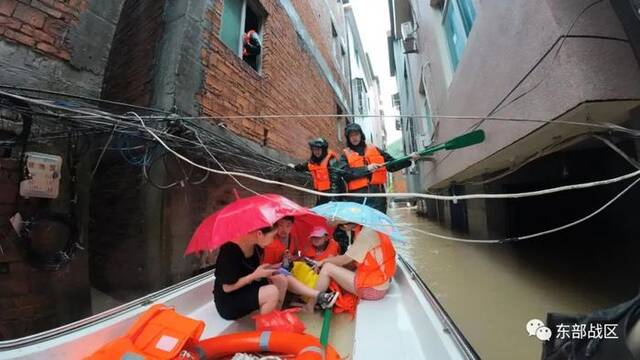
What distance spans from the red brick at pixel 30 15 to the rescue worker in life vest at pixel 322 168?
3106 mm

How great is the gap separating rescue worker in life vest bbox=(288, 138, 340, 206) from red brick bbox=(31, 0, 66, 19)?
3033 millimetres

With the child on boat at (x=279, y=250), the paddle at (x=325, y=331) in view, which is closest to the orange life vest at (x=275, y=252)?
the child on boat at (x=279, y=250)

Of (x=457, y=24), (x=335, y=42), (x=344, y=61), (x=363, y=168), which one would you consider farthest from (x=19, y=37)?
(x=344, y=61)

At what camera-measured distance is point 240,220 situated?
6.23 ft

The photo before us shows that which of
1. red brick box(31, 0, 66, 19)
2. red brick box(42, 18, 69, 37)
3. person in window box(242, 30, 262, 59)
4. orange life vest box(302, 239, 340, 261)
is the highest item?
person in window box(242, 30, 262, 59)

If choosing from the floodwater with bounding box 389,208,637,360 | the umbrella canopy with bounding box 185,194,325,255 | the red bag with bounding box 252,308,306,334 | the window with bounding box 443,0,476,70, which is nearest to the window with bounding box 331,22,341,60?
the window with bounding box 443,0,476,70

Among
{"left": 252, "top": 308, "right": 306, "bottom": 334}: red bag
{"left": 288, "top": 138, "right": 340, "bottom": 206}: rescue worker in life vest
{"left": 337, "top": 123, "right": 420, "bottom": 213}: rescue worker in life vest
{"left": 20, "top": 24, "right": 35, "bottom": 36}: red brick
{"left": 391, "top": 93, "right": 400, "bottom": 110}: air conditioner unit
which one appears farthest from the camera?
{"left": 391, "top": 93, "right": 400, "bottom": 110}: air conditioner unit

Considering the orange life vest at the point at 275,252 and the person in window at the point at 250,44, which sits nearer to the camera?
the orange life vest at the point at 275,252

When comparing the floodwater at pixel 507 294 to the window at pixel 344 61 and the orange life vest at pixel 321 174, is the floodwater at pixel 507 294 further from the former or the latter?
the window at pixel 344 61

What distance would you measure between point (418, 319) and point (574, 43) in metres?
1.81

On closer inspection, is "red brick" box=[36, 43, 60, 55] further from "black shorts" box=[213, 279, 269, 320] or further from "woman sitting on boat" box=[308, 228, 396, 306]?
"woman sitting on boat" box=[308, 228, 396, 306]

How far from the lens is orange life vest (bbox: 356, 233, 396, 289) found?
234 centimetres

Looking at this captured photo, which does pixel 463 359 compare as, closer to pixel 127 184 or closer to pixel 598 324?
pixel 598 324

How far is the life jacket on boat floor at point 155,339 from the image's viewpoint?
1.33m
